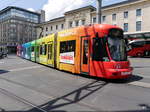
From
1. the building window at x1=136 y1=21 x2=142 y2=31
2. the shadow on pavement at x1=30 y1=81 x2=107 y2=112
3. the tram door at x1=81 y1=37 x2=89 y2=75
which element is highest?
the building window at x1=136 y1=21 x2=142 y2=31

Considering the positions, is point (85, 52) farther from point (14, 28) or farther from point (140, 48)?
point (14, 28)

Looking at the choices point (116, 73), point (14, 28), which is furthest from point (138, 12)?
point (14, 28)

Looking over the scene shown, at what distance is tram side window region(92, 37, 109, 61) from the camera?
8445 millimetres

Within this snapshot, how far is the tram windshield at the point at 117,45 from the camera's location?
8352 mm

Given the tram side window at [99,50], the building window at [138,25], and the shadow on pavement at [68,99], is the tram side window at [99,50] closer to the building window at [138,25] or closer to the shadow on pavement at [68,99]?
the shadow on pavement at [68,99]

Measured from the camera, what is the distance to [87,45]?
370 inches

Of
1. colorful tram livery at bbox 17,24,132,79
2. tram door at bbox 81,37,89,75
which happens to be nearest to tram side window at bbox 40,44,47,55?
colorful tram livery at bbox 17,24,132,79

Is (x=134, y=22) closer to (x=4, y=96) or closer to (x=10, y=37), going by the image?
(x=4, y=96)

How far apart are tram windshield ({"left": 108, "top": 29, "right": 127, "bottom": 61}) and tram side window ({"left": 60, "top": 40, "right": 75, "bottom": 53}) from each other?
117 inches

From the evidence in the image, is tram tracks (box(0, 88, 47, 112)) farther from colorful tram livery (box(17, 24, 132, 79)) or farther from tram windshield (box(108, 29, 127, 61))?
tram windshield (box(108, 29, 127, 61))

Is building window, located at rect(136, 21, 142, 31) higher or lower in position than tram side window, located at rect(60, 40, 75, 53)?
higher

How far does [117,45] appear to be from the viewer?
8.55 m

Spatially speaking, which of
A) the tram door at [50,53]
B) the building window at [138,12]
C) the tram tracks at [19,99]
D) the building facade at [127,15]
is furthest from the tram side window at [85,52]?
the building window at [138,12]

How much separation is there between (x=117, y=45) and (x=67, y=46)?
13.2ft
